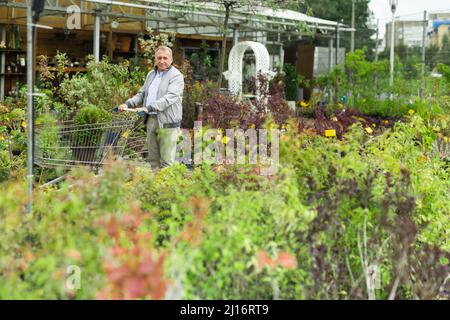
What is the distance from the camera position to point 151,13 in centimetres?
1540

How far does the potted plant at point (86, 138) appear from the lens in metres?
5.79

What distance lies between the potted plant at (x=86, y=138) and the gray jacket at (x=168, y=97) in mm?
440

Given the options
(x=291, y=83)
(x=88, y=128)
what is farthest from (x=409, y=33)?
(x=88, y=128)

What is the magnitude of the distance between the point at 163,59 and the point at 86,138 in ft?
3.23

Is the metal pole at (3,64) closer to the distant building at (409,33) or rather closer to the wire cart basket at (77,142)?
the wire cart basket at (77,142)

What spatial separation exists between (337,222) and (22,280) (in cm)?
137

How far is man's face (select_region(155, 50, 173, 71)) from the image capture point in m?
6.22

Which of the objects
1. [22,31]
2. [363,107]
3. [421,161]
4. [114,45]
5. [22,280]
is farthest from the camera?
[114,45]

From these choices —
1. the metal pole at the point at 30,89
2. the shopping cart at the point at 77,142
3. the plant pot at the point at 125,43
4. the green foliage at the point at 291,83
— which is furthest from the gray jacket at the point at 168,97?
the green foliage at the point at 291,83

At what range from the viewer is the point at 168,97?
241 inches
